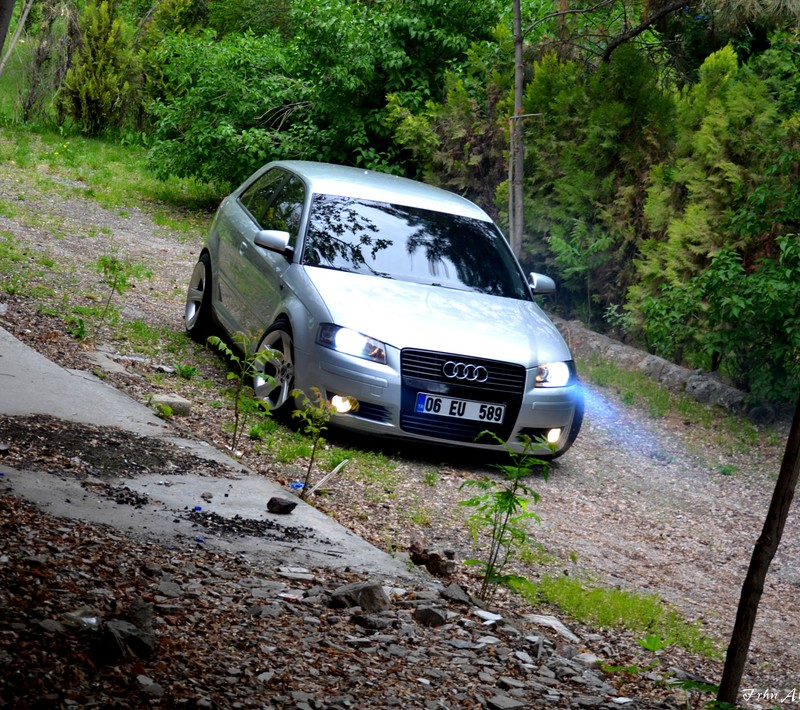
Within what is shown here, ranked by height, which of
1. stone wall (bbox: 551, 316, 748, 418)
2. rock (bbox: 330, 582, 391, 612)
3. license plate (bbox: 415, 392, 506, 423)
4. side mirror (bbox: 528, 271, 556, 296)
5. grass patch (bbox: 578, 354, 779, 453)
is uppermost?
side mirror (bbox: 528, 271, 556, 296)

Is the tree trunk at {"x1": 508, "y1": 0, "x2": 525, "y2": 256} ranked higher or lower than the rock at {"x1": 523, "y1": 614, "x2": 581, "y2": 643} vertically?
higher

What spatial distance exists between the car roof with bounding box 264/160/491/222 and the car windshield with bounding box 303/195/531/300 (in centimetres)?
9

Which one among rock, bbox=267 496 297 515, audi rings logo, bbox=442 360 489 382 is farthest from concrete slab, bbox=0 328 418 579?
audi rings logo, bbox=442 360 489 382

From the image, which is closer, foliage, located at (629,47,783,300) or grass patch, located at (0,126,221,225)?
foliage, located at (629,47,783,300)

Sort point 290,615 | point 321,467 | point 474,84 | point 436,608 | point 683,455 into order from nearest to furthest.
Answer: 1. point 290,615
2. point 436,608
3. point 321,467
4. point 683,455
5. point 474,84

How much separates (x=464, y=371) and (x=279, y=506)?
2301 mm

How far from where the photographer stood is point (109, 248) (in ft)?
Answer: 45.2

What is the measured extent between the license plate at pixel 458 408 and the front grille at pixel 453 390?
26 millimetres

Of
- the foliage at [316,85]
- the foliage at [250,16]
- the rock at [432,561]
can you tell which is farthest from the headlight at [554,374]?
the foliage at [250,16]

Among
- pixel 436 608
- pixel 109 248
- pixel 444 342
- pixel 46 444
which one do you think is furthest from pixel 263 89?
pixel 436 608

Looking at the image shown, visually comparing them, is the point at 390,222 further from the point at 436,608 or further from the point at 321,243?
the point at 436,608

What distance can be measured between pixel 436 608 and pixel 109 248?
1033 centimetres

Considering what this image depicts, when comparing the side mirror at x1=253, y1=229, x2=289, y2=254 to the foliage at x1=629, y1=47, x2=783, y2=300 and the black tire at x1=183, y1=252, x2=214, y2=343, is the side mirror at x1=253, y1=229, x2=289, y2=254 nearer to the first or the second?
the black tire at x1=183, y1=252, x2=214, y2=343

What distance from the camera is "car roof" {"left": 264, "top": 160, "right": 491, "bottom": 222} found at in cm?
864
